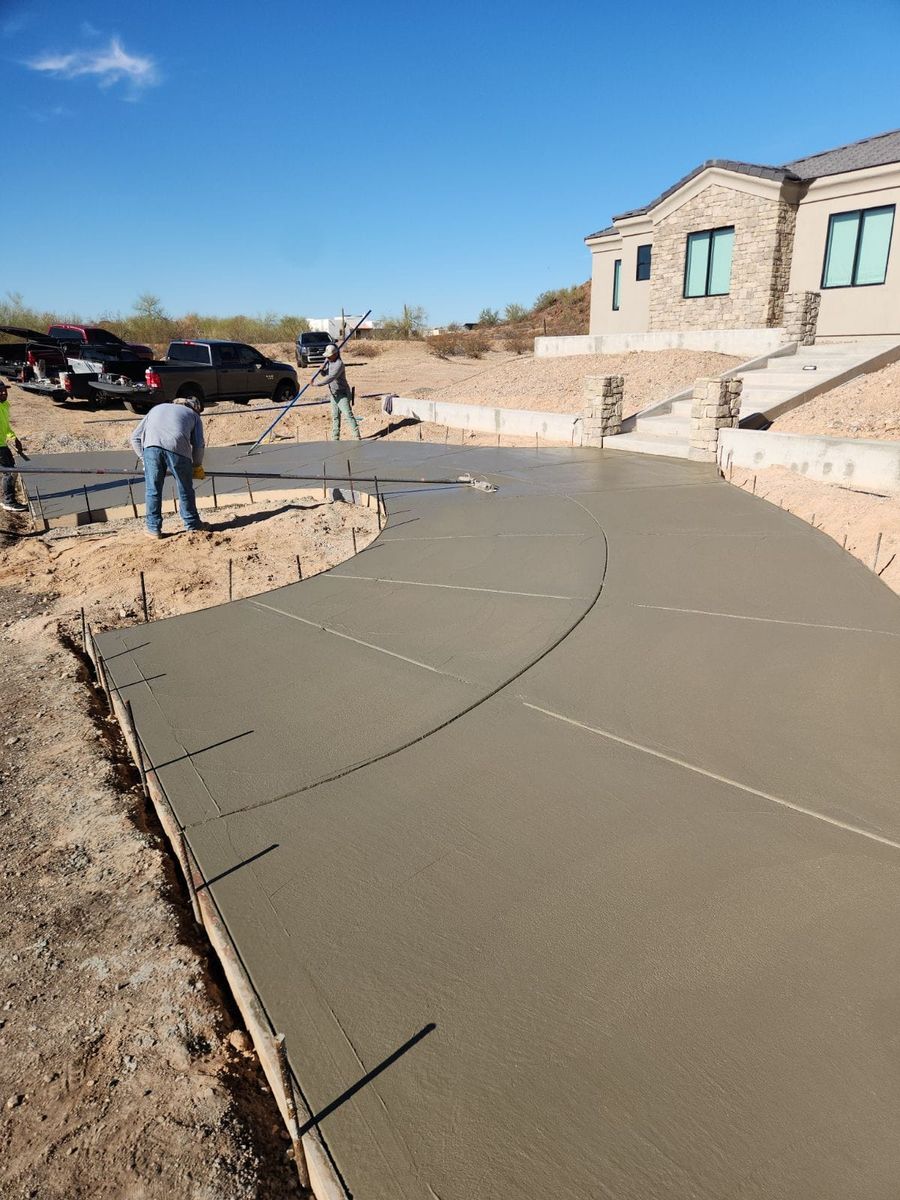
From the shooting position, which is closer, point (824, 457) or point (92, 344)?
point (824, 457)

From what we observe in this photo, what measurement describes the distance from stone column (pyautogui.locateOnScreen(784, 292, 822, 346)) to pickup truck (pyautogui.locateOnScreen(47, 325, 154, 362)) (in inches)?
613

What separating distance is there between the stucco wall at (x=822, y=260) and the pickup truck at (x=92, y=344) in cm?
1679

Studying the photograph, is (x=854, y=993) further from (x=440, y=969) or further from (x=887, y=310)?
(x=887, y=310)

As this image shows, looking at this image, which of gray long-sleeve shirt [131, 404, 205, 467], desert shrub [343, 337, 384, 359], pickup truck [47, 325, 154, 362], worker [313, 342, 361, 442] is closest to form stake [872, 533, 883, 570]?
gray long-sleeve shirt [131, 404, 205, 467]

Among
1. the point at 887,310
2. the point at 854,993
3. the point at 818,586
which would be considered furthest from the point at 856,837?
the point at 887,310

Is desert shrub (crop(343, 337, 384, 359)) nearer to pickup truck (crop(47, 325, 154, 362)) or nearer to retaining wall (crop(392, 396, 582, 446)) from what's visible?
pickup truck (crop(47, 325, 154, 362))

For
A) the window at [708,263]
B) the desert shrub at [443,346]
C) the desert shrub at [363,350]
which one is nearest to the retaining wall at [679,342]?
the window at [708,263]

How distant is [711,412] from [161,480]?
7.57 m

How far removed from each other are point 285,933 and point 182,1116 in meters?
0.58

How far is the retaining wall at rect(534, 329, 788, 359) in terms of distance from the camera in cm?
1634

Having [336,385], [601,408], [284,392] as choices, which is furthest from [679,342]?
[284,392]

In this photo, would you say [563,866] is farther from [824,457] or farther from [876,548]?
[824,457]

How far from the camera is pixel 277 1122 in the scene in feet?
6.04

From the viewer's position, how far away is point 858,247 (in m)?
16.5
